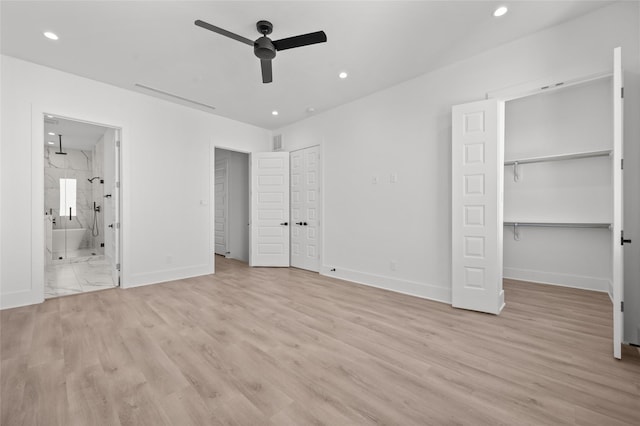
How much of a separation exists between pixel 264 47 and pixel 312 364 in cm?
285

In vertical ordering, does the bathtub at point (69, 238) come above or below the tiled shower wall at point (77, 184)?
below

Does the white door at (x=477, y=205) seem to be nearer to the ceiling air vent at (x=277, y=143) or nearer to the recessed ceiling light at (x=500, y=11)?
the recessed ceiling light at (x=500, y=11)

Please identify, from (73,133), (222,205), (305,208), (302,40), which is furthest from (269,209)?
(73,133)

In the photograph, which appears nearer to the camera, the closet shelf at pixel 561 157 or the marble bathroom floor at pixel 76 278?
the closet shelf at pixel 561 157

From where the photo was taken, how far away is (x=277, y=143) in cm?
602

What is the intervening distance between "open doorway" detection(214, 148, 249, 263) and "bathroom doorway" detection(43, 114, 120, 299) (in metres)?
2.38

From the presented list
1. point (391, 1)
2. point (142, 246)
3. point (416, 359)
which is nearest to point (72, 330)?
point (142, 246)

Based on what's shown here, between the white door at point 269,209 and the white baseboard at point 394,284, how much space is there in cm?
126

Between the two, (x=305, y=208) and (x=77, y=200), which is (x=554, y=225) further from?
(x=77, y=200)

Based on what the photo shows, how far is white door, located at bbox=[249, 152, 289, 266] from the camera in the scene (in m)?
5.63

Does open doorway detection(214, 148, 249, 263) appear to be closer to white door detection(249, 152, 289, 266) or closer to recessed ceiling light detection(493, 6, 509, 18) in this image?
white door detection(249, 152, 289, 266)

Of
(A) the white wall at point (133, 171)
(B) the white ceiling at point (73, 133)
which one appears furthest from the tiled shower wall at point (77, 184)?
(A) the white wall at point (133, 171)

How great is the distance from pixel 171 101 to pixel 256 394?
4.70 meters

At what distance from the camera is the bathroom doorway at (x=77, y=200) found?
5539 millimetres
